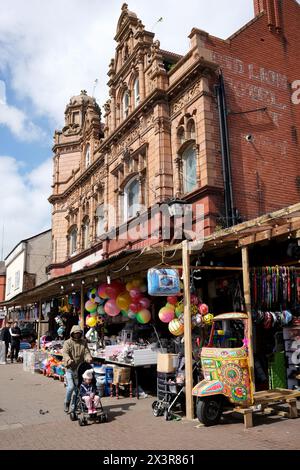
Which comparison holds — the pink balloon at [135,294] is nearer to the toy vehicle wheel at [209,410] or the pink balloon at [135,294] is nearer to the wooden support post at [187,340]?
the wooden support post at [187,340]

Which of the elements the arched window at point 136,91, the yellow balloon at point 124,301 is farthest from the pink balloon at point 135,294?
the arched window at point 136,91

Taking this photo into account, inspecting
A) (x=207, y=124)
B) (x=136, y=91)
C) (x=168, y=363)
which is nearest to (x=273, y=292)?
(x=168, y=363)

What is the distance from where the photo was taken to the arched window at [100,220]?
22.5m

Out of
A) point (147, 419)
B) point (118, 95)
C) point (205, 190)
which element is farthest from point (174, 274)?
point (118, 95)

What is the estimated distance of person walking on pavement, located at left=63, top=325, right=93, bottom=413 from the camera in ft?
29.3

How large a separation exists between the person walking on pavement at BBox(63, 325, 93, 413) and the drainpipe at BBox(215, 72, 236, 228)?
6877 millimetres

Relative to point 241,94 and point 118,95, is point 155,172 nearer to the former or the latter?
point 241,94

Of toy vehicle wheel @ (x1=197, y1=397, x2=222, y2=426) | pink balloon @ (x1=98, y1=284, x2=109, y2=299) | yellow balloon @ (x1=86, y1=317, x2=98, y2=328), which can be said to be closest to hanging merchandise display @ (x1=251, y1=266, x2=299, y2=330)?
toy vehicle wheel @ (x1=197, y1=397, x2=222, y2=426)

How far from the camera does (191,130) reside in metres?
15.8

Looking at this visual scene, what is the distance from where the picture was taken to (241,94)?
16.0m

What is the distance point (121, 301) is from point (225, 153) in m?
6.35

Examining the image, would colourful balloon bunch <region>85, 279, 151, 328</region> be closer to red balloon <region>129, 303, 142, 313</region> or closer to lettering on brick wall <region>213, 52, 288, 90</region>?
red balloon <region>129, 303, 142, 313</region>

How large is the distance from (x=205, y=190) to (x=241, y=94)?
14.8 feet

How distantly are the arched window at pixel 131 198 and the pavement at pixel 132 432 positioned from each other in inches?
404
